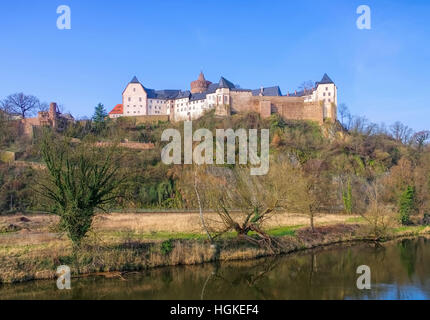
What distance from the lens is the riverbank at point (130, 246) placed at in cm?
1524

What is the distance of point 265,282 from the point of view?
15.4 meters

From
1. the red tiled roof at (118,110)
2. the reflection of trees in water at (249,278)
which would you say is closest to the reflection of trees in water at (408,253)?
the reflection of trees in water at (249,278)

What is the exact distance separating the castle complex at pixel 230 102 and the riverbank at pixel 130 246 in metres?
46.5

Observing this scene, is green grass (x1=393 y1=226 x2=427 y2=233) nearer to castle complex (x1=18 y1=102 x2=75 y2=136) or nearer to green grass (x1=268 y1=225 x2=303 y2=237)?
green grass (x1=268 y1=225 x2=303 y2=237)

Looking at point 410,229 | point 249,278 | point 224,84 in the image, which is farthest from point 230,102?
point 249,278

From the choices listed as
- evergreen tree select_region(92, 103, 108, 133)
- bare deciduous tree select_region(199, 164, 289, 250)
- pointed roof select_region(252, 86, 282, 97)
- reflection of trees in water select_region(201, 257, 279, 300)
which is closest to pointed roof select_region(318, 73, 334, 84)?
pointed roof select_region(252, 86, 282, 97)

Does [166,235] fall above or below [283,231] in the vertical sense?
above

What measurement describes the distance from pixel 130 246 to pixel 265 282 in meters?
6.56

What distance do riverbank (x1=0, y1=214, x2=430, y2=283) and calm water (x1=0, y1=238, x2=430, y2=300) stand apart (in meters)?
0.67

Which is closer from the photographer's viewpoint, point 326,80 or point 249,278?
point 249,278

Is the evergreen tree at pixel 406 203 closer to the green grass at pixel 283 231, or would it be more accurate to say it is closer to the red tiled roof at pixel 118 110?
the green grass at pixel 283 231

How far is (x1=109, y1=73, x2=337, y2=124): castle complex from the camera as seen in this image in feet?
232

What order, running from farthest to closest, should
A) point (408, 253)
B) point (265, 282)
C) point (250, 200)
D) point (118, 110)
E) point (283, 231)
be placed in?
point (118, 110)
point (283, 231)
point (408, 253)
point (250, 200)
point (265, 282)

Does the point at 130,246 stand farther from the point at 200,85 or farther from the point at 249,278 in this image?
the point at 200,85
